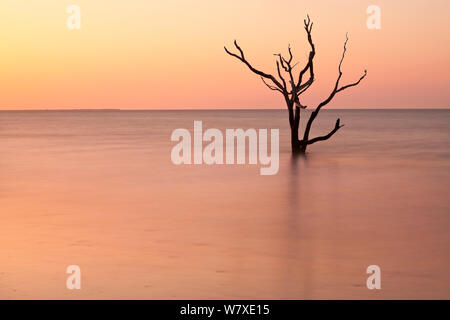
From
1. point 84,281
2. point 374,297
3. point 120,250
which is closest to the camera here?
point 374,297

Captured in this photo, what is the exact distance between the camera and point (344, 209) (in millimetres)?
10117

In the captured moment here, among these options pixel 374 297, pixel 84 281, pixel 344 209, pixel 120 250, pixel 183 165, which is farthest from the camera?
pixel 183 165

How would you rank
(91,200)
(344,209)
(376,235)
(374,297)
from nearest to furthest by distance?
(374,297)
(376,235)
(344,209)
(91,200)

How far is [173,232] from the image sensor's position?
321 inches

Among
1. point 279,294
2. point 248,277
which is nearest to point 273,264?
point 248,277

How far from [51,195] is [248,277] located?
6.42 m

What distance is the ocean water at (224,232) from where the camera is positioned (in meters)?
5.70

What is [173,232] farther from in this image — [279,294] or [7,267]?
[279,294]

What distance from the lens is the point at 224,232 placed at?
8188 mm

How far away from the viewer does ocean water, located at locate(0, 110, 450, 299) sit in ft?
18.7

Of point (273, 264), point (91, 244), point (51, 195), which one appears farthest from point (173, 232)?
point (51, 195)

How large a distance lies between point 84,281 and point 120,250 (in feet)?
4.24

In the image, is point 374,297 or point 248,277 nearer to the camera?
point 374,297

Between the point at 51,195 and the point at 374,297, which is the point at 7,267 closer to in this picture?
the point at 374,297
